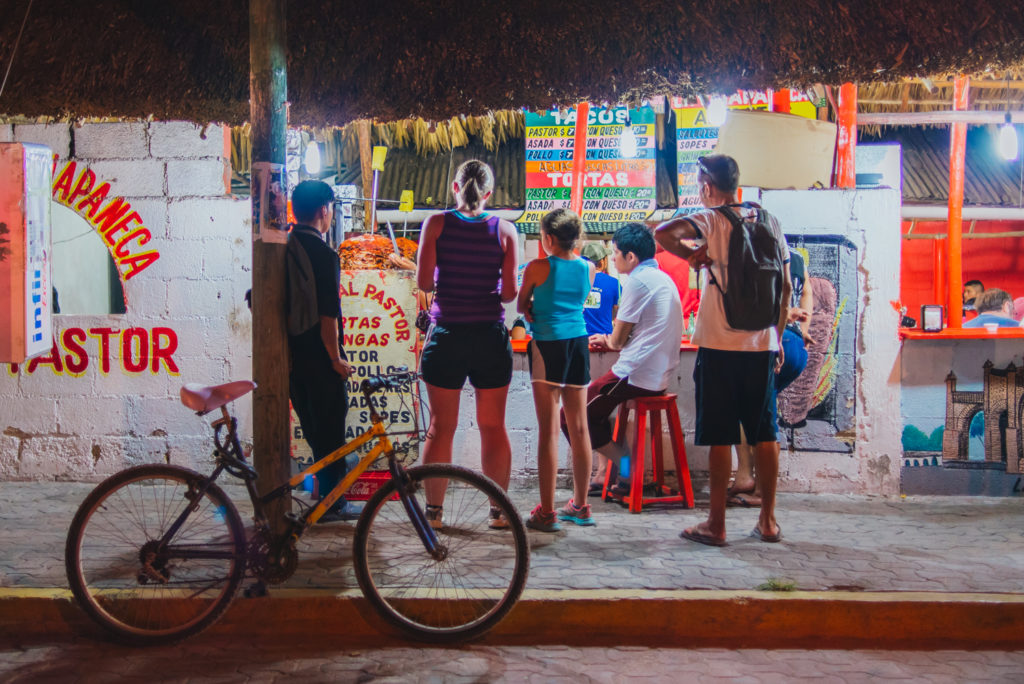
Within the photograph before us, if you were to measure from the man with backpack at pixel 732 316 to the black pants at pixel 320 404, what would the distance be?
2.03m

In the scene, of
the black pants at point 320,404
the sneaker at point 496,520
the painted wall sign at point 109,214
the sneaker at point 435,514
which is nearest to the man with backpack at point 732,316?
the sneaker at point 496,520

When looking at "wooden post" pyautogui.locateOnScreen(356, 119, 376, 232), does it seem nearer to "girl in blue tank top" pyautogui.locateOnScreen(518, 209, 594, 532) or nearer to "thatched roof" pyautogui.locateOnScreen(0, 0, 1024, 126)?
"thatched roof" pyautogui.locateOnScreen(0, 0, 1024, 126)

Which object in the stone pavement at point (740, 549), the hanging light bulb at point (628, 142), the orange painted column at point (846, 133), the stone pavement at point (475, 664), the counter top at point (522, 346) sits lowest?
the stone pavement at point (475, 664)

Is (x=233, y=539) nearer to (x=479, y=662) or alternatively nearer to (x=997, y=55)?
(x=479, y=662)

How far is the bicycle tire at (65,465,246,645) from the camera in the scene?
3646 millimetres

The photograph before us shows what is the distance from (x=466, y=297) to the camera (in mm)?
4719

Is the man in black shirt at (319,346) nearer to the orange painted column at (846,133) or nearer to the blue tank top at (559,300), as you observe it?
the blue tank top at (559,300)

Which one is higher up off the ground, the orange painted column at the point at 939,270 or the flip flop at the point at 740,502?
the orange painted column at the point at 939,270

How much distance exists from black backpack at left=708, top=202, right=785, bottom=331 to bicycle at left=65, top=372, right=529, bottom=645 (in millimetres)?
1775

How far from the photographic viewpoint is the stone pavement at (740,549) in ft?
13.5

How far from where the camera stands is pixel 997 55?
5.12 meters

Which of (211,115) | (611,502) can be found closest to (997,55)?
(611,502)

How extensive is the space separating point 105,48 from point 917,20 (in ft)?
16.6

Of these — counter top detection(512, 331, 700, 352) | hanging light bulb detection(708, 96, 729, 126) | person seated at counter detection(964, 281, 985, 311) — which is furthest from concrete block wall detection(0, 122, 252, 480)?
person seated at counter detection(964, 281, 985, 311)
